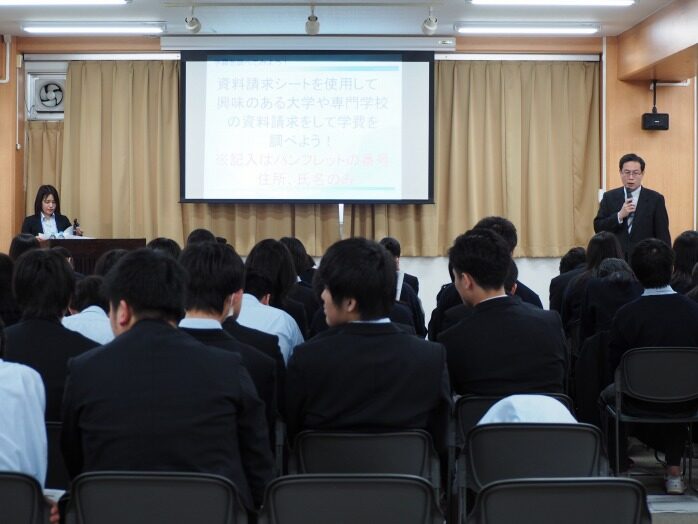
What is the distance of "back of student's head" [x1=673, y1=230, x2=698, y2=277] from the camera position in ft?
15.7

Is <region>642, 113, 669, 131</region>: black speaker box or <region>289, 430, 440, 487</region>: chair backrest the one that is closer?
<region>289, 430, 440, 487</region>: chair backrest

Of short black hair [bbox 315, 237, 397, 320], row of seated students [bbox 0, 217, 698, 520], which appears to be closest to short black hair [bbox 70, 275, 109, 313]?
row of seated students [bbox 0, 217, 698, 520]

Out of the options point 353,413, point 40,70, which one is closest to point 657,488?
point 353,413

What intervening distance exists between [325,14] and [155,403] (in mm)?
6516

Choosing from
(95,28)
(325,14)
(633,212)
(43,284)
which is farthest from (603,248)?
(95,28)

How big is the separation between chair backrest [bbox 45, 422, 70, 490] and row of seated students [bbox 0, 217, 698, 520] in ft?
0.52

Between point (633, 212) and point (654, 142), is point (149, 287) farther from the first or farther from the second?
point (654, 142)

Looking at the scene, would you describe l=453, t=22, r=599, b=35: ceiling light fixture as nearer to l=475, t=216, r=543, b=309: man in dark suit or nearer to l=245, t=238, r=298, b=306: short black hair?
l=475, t=216, r=543, b=309: man in dark suit

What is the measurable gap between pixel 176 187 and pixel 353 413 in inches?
264

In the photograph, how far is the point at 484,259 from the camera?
314 cm

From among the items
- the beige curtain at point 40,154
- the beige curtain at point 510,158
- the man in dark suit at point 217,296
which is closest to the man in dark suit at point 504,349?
the man in dark suit at point 217,296

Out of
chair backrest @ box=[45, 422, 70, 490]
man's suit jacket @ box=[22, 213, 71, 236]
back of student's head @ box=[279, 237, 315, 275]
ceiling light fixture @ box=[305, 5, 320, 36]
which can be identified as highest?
ceiling light fixture @ box=[305, 5, 320, 36]

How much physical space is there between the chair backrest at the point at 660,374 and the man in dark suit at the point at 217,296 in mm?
1842

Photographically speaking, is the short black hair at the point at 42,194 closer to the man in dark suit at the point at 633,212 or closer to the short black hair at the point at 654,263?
the man in dark suit at the point at 633,212
